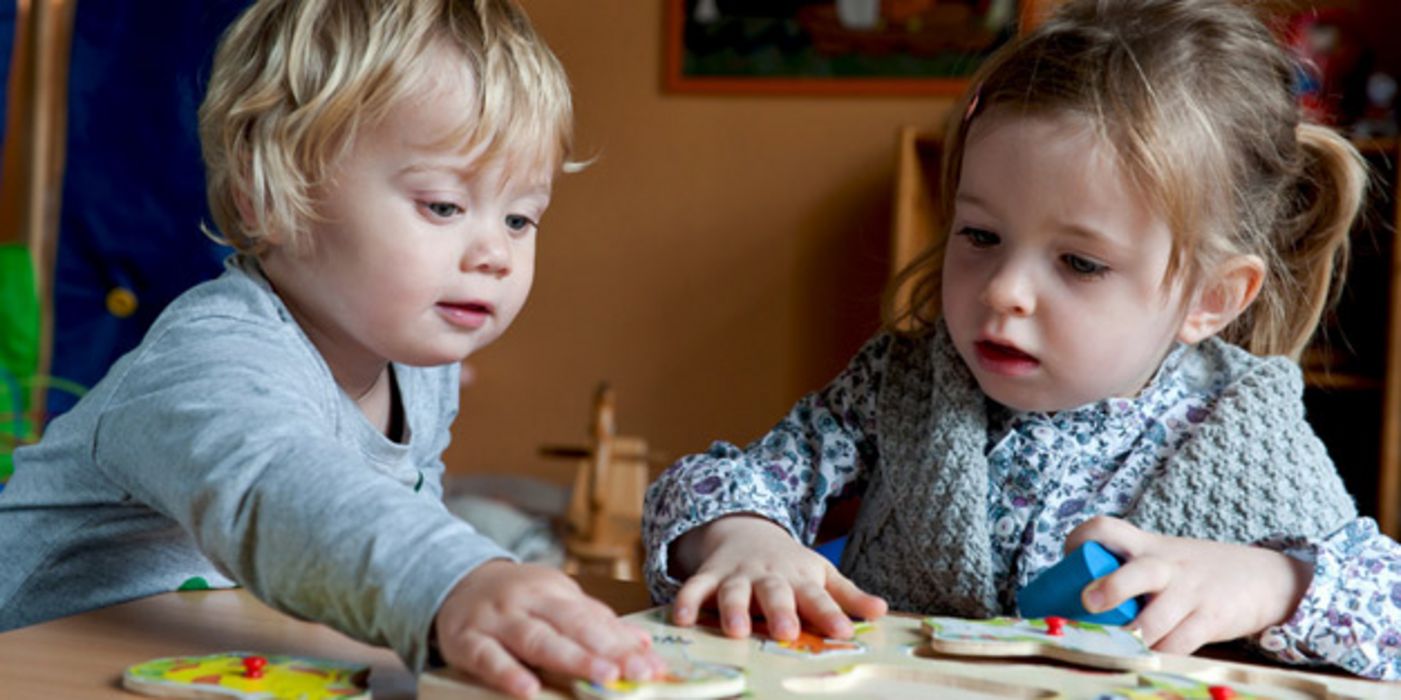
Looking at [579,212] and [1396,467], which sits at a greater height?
[579,212]

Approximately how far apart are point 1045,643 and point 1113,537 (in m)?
0.14

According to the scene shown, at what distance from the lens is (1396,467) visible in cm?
255

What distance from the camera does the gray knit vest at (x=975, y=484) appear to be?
841 mm

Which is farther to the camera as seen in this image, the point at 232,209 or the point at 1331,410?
the point at 1331,410

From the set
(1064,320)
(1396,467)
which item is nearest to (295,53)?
(1064,320)

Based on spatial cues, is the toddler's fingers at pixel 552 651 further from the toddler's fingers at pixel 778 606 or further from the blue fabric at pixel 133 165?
the blue fabric at pixel 133 165

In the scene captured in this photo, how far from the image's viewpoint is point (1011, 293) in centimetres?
83

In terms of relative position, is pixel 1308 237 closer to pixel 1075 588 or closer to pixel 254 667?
pixel 1075 588

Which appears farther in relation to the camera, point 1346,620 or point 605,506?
point 605,506

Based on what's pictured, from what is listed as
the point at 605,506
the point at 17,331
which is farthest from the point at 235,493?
the point at 605,506

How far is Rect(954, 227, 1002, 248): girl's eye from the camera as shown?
2.86ft

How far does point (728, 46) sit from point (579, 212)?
→ 50 centimetres

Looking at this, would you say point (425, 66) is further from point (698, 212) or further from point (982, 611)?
point (698, 212)

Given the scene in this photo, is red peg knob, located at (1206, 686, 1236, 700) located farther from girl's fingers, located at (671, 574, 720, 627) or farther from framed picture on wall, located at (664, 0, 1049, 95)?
framed picture on wall, located at (664, 0, 1049, 95)
